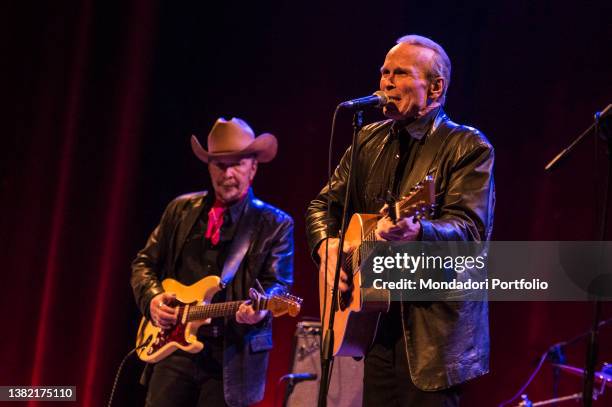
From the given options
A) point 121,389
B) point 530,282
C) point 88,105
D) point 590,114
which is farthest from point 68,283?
point 590,114

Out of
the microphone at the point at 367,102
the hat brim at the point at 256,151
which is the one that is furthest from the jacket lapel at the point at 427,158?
the hat brim at the point at 256,151

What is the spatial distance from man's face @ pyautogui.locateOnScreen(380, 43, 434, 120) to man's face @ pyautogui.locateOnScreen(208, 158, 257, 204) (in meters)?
1.70

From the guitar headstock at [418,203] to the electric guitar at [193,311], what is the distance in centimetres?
170

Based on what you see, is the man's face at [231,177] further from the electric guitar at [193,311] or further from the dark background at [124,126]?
the dark background at [124,126]

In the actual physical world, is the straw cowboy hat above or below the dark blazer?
above

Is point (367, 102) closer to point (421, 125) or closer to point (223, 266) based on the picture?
point (421, 125)

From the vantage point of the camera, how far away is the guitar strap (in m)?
4.19

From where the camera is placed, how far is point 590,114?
174 inches

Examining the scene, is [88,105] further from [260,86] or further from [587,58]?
[587,58]

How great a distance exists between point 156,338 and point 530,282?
91.3 inches

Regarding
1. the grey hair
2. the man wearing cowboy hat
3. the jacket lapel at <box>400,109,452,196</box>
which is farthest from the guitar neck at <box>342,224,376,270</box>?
the man wearing cowboy hat

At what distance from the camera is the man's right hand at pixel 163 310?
4.10 m

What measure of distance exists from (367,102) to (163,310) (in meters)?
2.04

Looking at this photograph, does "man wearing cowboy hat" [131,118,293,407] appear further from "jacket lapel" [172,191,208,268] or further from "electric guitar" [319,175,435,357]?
"electric guitar" [319,175,435,357]
